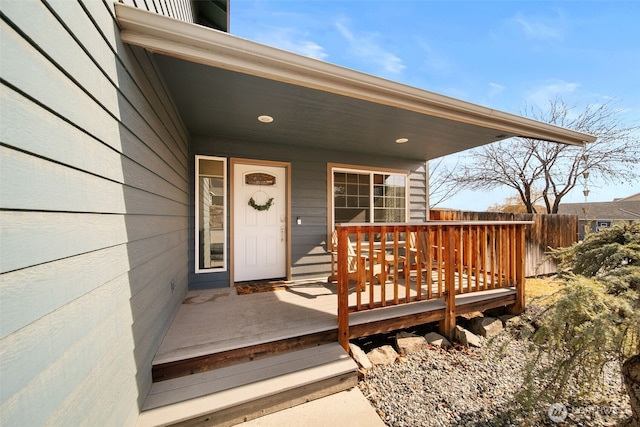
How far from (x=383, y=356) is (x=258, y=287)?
6.95ft

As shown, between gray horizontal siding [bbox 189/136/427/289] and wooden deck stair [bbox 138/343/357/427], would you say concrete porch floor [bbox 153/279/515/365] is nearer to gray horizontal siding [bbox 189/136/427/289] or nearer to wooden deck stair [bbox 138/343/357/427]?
wooden deck stair [bbox 138/343/357/427]

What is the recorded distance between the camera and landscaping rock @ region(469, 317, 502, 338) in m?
3.02

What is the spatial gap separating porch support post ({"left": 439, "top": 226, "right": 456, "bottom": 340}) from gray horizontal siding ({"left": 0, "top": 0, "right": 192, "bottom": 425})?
9.43 feet

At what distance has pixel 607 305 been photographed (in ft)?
4.60

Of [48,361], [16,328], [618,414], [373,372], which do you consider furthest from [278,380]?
[618,414]

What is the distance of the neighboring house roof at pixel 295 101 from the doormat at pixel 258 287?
228 cm

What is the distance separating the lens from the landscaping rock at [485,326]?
9.90ft

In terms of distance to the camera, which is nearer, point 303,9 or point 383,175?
point 303,9

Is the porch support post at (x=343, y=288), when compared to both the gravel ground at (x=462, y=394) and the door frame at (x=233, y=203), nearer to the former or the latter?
the gravel ground at (x=462, y=394)

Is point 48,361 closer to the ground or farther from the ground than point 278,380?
farther from the ground

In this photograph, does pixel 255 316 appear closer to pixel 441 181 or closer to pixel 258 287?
pixel 258 287

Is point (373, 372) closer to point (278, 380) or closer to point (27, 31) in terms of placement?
point (278, 380)

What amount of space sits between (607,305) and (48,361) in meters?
2.54

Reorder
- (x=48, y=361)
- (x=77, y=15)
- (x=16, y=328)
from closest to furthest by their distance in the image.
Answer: (x=16, y=328) → (x=48, y=361) → (x=77, y=15)
